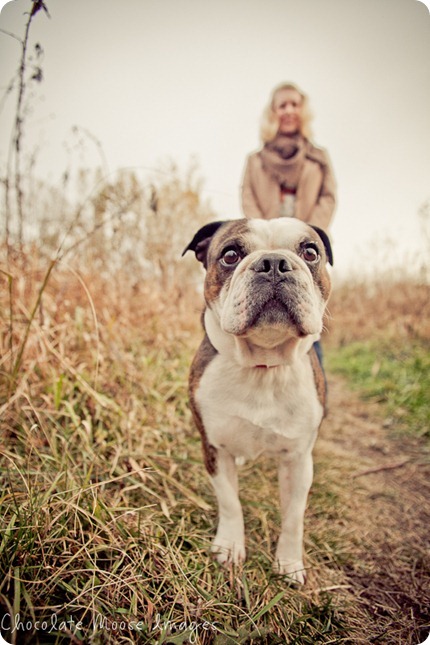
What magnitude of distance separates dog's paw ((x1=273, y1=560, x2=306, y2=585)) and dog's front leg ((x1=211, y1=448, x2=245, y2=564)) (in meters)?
0.16

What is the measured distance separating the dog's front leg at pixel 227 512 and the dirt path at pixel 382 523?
1.67ft

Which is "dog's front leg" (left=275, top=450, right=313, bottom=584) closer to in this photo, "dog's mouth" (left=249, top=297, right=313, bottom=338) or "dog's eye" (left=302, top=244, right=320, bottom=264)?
"dog's mouth" (left=249, top=297, right=313, bottom=338)

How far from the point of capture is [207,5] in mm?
1707

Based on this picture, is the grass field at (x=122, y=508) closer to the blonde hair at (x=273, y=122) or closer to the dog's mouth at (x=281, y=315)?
the dog's mouth at (x=281, y=315)

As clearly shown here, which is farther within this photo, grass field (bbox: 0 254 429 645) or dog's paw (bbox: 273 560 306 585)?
dog's paw (bbox: 273 560 306 585)

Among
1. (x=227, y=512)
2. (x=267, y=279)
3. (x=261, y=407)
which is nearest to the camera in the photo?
(x=267, y=279)

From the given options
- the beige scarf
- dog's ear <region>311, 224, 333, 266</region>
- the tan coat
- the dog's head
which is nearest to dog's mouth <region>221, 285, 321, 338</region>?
the dog's head

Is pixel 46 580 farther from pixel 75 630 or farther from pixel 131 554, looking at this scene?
A: pixel 131 554

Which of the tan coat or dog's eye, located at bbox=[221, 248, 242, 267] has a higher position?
the tan coat

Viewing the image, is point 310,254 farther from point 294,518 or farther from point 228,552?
point 228,552

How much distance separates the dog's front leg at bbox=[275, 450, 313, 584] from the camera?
5.59 feet

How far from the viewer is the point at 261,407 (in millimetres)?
1623

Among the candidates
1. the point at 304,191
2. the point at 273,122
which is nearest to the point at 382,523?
the point at 304,191

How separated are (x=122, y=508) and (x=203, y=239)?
4.12ft
